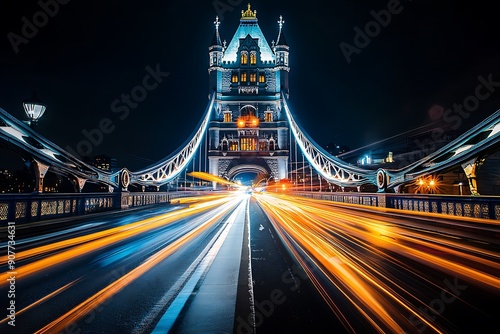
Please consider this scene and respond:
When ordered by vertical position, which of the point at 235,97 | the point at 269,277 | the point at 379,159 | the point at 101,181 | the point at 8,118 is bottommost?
the point at 269,277

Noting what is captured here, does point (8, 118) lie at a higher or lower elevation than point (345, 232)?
higher

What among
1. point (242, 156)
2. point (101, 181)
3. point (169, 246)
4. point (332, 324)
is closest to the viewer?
point (332, 324)

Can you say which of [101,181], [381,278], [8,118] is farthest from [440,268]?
[101,181]

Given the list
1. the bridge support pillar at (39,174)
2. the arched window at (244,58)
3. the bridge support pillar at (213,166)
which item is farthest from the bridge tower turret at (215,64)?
the bridge support pillar at (39,174)

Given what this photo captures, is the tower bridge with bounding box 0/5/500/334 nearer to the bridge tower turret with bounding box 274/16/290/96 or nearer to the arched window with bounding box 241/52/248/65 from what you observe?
the bridge tower turret with bounding box 274/16/290/96

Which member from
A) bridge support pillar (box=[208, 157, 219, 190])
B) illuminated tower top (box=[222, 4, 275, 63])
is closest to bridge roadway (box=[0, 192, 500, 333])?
bridge support pillar (box=[208, 157, 219, 190])

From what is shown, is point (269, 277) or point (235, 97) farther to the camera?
point (235, 97)

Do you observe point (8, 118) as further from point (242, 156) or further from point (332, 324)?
point (242, 156)

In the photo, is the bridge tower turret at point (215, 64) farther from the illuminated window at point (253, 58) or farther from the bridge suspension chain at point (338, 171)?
the bridge suspension chain at point (338, 171)
